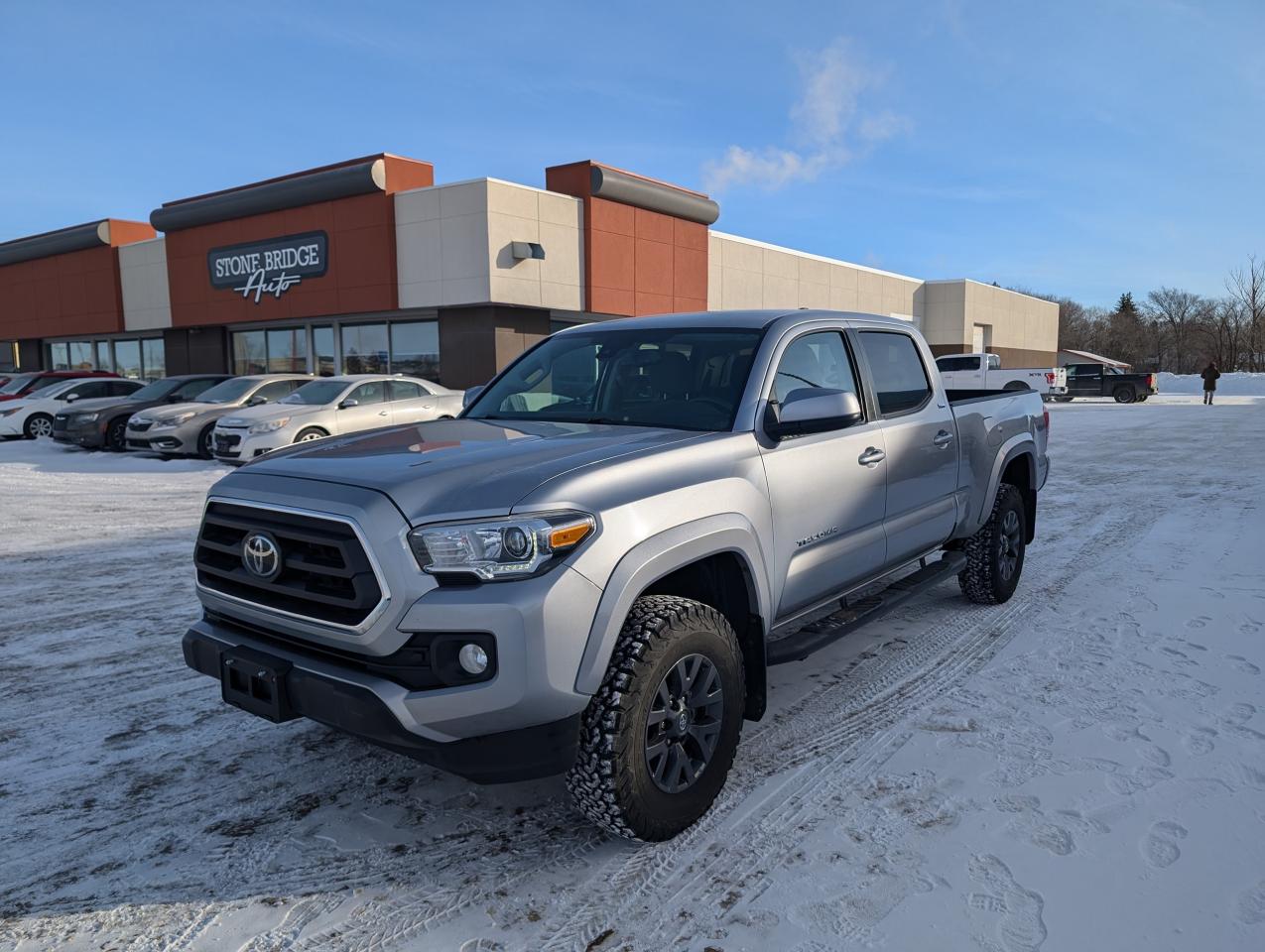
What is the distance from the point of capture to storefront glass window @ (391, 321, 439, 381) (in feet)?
76.5

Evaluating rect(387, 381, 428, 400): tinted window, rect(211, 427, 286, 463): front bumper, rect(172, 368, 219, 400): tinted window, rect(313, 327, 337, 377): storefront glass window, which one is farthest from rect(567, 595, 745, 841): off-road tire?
rect(313, 327, 337, 377): storefront glass window

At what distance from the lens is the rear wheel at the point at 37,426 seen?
18.5 meters

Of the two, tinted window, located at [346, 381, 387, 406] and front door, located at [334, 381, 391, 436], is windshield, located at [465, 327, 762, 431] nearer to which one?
front door, located at [334, 381, 391, 436]

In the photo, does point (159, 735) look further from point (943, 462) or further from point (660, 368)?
point (943, 462)

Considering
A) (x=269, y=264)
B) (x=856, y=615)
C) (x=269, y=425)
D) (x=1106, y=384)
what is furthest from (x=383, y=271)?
(x=1106, y=384)

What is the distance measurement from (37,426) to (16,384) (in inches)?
135

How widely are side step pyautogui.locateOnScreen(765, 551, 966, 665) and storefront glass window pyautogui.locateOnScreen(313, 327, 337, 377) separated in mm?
23086

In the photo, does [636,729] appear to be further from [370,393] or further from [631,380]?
[370,393]

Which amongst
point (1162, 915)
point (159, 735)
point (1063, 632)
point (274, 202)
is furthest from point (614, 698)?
point (274, 202)

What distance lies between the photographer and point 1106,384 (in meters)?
38.2

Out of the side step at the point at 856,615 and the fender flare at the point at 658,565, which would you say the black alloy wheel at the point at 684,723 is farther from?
the side step at the point at 856,615

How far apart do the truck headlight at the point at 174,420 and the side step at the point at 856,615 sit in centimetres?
1297

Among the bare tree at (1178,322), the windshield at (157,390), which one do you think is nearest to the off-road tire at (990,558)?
the windshield at (157,390)

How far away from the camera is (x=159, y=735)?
3.77 metres
